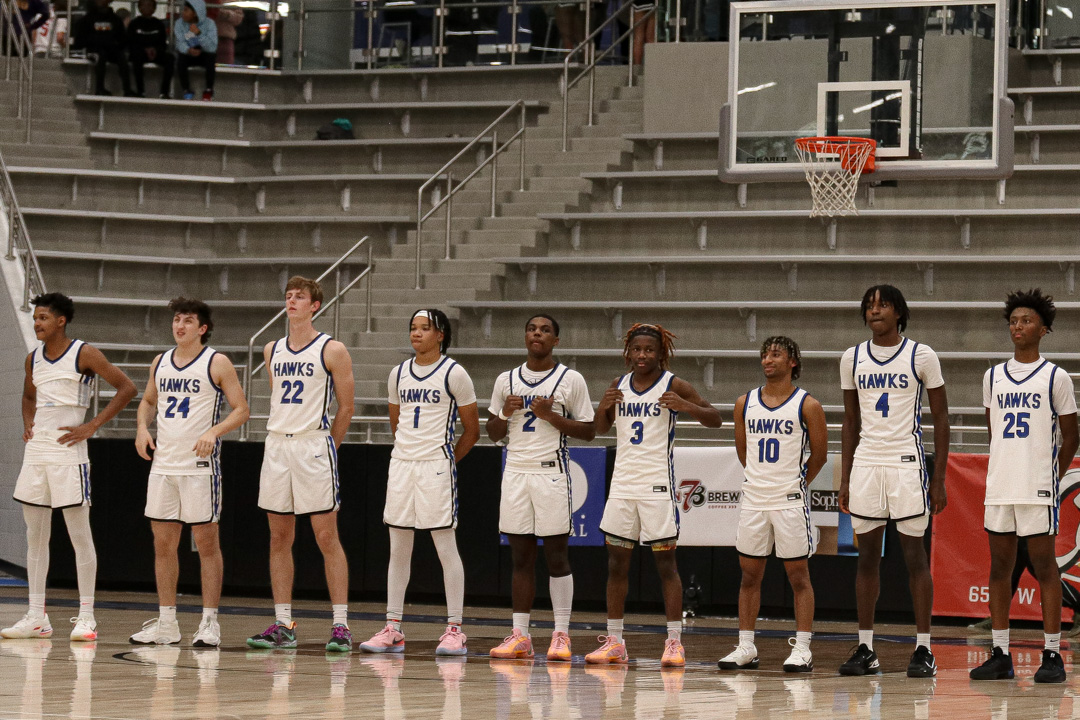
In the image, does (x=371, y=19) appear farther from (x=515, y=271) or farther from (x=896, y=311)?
(x=896, y=311)

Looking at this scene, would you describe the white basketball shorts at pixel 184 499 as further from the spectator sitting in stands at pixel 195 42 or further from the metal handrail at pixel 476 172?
the spectator sitting in stands at pixel 195 42

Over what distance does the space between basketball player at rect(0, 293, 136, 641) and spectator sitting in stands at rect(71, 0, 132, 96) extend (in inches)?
406

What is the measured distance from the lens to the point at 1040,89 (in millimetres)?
15883

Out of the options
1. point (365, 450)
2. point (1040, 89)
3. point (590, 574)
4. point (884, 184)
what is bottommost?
point (590, 574)

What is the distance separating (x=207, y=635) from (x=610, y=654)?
230cm

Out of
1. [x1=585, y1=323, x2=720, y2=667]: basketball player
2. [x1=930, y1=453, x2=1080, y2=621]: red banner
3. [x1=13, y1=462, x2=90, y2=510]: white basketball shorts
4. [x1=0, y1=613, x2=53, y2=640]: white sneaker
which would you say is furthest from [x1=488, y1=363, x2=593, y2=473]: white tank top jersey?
[x1=930, y1=453, x2=1080, y2=621]: red banner

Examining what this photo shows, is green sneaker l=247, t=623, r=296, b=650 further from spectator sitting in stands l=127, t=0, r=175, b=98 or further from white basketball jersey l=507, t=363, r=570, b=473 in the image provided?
spectator sitting in stands l=127, t=0, r=175, b=98

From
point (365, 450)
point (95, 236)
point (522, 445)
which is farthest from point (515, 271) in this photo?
point (522, 445)

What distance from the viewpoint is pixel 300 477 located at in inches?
346

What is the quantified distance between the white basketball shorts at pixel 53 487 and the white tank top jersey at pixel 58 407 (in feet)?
0.16

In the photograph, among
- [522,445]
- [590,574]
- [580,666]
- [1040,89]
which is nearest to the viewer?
[580,666]

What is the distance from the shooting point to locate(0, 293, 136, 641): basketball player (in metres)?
9.16

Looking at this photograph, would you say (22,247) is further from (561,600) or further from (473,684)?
(473,684)

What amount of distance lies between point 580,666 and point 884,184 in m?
5.96
